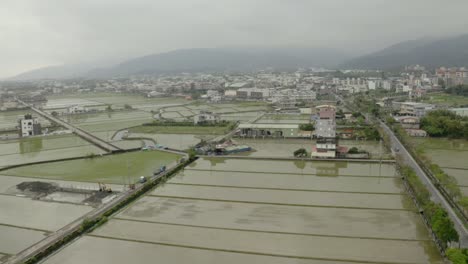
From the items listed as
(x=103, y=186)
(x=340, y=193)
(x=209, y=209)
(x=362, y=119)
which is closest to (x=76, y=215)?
(x=103, y=186)

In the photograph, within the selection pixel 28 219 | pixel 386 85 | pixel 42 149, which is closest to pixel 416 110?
pixel 42 149

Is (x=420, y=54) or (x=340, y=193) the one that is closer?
(x=340, y=193)

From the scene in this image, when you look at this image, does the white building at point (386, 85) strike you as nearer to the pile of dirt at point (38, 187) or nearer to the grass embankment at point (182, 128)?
the grass embankment at point (182, 128)

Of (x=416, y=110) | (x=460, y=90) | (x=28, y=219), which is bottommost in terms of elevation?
(x=28, y=219)

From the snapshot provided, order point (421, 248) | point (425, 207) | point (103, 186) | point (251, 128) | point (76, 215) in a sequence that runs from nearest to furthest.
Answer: point (421, 248)
point (425, 207)
point (76, 215)
point (103, 186)
point (251, 128)

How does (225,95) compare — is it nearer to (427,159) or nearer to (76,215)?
(427,159)

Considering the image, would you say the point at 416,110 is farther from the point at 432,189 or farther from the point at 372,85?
the point at 372,85
